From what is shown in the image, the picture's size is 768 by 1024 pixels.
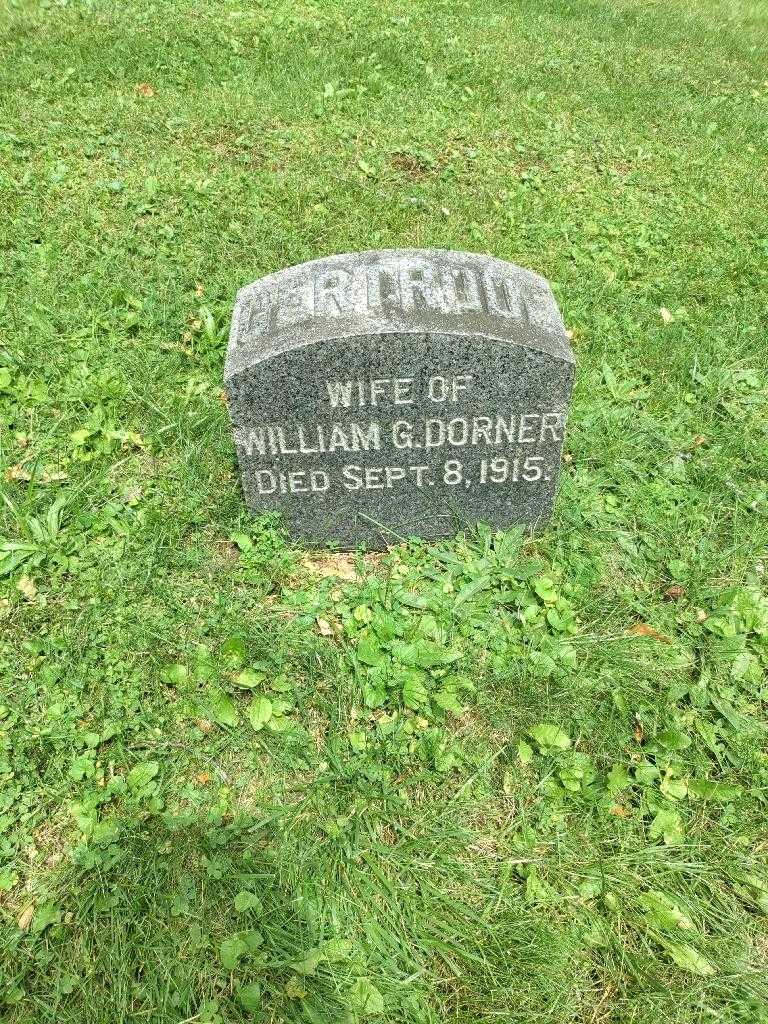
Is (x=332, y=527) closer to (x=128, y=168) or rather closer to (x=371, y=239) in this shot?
(x=371, y=239)

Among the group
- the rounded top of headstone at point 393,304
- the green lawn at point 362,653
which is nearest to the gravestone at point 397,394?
the rounded top of headstone at point 393,304

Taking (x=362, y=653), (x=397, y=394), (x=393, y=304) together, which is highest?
(x=393, y=304)

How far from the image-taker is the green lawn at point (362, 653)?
93.0 inches

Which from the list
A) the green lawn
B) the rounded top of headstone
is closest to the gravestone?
the rounded top of headstone

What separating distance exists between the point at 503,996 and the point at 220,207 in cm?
487

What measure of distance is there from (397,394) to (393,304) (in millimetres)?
328

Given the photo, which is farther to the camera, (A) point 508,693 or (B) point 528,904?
(A) point 508,693

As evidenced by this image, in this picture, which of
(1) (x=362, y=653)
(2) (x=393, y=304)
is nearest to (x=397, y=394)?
(2) (x=393, y=304)

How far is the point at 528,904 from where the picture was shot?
2.47 metres

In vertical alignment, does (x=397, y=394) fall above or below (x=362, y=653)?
above

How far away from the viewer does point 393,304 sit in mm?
2938

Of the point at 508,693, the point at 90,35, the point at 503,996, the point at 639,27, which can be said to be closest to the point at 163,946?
the point at 503,996

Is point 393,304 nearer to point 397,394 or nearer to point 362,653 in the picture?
point 397,394

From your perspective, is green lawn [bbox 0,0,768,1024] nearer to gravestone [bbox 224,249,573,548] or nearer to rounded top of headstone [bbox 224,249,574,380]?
gravestone [bbox 224,249,573,548]
